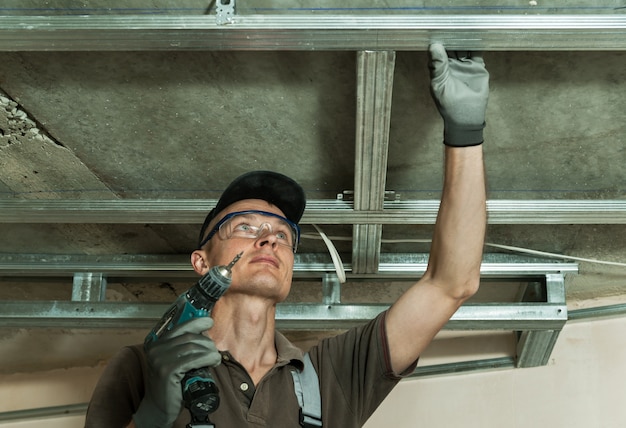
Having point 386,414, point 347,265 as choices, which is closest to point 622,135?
point 347,265

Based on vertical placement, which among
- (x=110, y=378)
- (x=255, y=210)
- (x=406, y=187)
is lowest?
(x=110, y=378)

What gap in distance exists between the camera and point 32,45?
2.06 m

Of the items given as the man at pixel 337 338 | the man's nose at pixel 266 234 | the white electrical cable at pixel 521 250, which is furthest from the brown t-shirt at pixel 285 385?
the white electrical cable at pixel 521 250

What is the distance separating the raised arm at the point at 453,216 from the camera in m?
1.95

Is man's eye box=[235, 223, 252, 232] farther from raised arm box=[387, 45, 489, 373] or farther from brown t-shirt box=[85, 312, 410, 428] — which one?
raised arm box=[387, 45, 489, 373]

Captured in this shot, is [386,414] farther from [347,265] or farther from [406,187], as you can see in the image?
[406,187]

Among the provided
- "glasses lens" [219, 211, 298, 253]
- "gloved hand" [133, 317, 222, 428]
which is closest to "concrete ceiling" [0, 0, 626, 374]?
"glasses lens" [219, 211, 298, 253]

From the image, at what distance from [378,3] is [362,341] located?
0.81 m

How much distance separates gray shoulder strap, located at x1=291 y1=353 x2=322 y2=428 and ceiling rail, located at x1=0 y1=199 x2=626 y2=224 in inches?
27.3

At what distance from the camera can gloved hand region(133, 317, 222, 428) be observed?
1.75 meters

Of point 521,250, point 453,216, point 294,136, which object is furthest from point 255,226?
point 521,250

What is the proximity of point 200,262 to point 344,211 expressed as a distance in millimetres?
533

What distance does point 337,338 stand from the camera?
83.5 inches

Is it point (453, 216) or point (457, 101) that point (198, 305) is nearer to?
point (453, 216)
